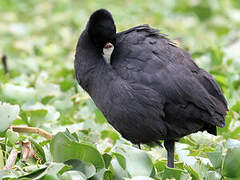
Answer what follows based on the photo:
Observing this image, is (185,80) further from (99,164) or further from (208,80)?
(99,164)

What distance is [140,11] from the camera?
8141 millimetres

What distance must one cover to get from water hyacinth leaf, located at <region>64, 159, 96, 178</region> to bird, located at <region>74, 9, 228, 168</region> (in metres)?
0.34

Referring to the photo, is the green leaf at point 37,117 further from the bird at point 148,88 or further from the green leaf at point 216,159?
the green leaf at point 216,159

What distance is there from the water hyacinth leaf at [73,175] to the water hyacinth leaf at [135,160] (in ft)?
0.73

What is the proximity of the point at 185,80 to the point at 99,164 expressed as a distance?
2.20ft

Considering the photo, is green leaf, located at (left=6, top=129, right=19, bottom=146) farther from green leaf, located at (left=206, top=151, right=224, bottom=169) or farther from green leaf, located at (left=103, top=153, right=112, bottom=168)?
green leaf, located at (left=206, top=151, right=224, bottom=169)

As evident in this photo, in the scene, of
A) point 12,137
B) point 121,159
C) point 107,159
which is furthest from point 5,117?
point 121,159

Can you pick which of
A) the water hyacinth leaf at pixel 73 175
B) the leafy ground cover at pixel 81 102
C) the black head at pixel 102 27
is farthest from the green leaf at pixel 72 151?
the black head at pixel 102 27

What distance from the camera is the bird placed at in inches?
117

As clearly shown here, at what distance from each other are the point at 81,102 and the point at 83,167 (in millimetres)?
1578

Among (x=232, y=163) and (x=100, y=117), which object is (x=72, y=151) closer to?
(x=232, y=163)

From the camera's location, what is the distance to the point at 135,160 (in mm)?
2768

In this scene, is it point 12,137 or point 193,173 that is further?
point 12,137

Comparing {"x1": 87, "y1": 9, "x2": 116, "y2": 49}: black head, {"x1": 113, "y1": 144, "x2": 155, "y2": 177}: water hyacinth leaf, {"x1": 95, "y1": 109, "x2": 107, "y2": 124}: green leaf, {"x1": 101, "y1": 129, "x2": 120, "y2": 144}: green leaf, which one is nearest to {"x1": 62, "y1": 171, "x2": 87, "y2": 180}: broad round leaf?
{"x1": 113, "y1": 144, "x2": 155, "y2": 177}: water hyacinth leaf
